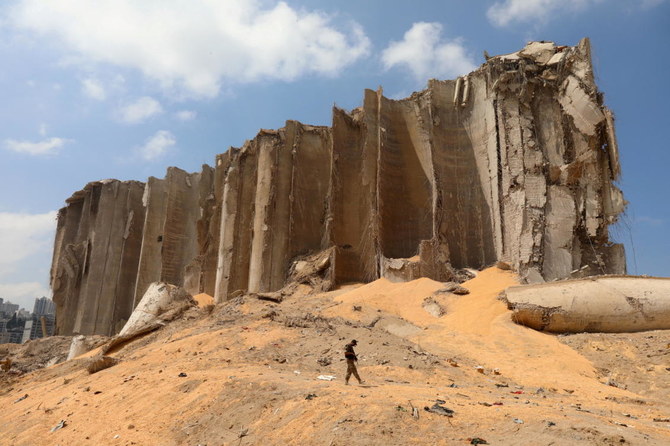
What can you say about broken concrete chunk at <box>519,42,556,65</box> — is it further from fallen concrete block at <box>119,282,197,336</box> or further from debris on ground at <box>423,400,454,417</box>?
debris on ground at <box>423,400,454,417</box>

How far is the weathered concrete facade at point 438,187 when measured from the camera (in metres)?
16.2

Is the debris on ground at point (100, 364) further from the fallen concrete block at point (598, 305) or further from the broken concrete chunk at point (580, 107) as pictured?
the broken concrete chunk at point (580, 107)

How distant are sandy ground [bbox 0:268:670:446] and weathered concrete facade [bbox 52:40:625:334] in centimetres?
258

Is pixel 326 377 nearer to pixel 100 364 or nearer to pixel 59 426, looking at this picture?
pixel 59 426

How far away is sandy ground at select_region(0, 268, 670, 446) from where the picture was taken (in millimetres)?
5668

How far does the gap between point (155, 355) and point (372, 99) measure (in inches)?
554

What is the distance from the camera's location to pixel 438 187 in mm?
19172

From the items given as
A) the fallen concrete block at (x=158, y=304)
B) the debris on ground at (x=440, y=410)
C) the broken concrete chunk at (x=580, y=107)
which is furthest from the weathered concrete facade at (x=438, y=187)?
the debris on ground at (x=440, y=410)

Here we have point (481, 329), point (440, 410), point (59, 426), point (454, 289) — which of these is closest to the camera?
point (440, 410)

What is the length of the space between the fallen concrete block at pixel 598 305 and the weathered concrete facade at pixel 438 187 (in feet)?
11.2

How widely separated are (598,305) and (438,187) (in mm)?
8517

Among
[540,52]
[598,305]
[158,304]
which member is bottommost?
[158,304]


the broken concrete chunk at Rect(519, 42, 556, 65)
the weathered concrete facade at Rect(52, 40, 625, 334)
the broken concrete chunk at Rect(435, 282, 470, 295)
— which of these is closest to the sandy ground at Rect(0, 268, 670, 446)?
the broken concrete chunk at Rect(435, 282, 470, 295)

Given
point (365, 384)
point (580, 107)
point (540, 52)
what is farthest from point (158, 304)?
point (540, 52)
